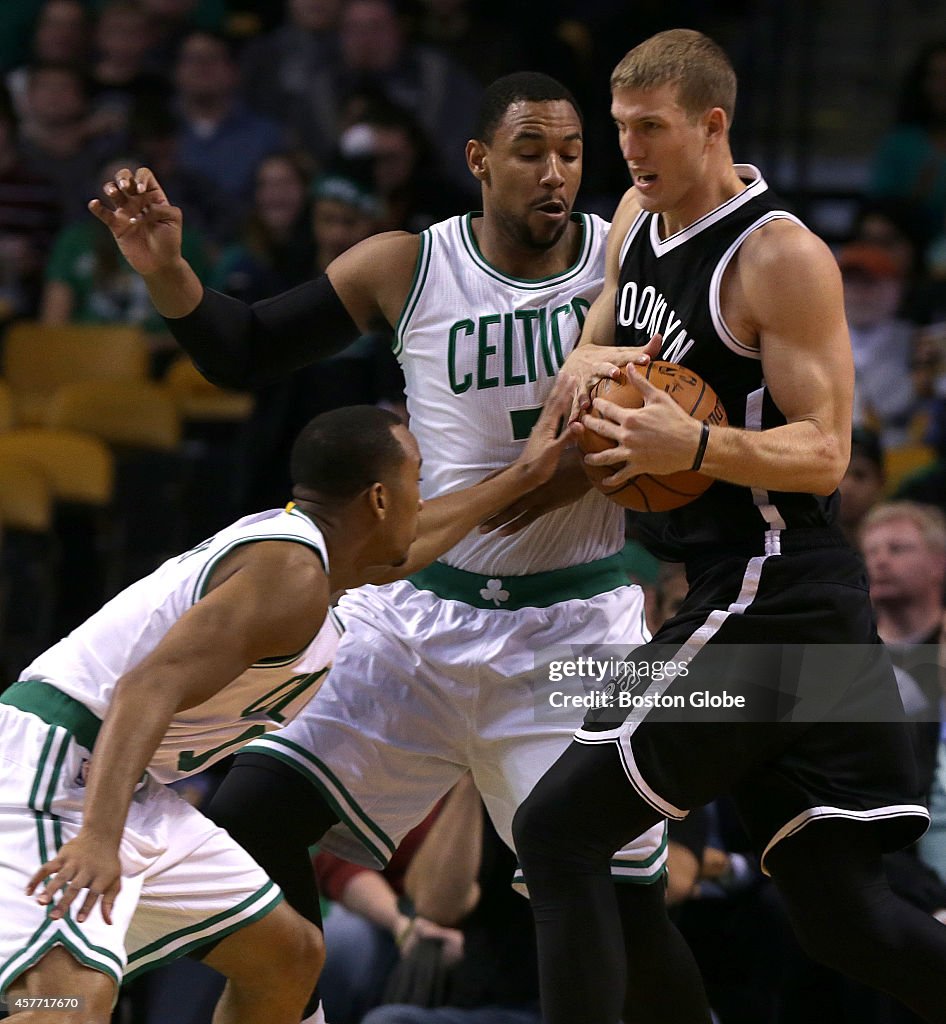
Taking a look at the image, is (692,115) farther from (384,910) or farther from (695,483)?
(384,910)

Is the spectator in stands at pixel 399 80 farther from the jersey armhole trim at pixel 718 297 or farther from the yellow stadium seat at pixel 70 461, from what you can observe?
the jersey armhole trim at pixel 718 297

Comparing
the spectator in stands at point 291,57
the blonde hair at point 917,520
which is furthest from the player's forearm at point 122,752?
the spectator in stands at point 291,57

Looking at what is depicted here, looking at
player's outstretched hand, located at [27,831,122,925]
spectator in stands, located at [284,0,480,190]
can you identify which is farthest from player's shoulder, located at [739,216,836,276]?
spectator in stands, located at [284,0,480,190]

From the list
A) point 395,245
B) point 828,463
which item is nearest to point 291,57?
point 395,245

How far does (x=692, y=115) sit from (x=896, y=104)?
20.9 feet

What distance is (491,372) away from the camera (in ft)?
14.6

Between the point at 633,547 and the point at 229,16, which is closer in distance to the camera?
the point at 633,547

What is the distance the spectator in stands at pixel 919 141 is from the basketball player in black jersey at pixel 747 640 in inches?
189

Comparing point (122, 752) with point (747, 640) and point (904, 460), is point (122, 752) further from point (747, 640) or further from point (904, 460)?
point (904, 460)

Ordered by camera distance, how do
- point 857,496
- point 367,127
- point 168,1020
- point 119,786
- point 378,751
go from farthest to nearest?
point 367,127 → point 857,496 → point 168,1020 → point 378,751 → point 119,786

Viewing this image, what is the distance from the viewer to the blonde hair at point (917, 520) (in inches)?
239

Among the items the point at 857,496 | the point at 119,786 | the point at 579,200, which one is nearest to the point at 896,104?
the point at 579,200

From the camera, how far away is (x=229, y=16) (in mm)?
10477

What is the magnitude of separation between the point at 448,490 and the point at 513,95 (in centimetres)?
95
